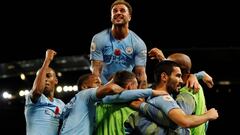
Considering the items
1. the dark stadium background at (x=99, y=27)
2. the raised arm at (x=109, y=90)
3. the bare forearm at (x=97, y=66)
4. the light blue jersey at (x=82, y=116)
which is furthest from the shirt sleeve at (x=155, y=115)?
the dark stadium background at (x=99, y=27)

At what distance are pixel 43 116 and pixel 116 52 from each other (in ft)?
3.08

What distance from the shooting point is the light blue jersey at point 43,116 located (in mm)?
4484

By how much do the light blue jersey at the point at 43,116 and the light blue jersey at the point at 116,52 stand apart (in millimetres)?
672

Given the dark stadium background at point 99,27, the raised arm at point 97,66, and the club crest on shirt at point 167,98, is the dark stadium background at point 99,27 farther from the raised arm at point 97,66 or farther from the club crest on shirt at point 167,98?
the club crest on shirt at point 167,98

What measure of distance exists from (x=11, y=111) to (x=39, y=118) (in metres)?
9.89

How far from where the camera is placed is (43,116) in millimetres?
4523

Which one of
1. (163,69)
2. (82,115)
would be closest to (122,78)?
(163,69)

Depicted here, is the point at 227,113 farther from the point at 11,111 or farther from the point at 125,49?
the point at 125,49

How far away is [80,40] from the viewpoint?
11477 mm

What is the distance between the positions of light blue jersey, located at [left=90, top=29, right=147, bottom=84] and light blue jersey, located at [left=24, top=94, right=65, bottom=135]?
2.21ft

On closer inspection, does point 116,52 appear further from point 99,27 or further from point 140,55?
point 99,27

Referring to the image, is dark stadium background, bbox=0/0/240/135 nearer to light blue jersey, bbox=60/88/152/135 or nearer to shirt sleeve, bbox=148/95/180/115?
light blue jersey, bbox=60/88/152/135

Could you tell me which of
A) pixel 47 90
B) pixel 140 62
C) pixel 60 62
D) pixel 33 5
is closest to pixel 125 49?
pixel 140 62

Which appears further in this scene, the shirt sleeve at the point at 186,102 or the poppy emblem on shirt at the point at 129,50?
the poppy emblem on shirt at the point at 129,50
